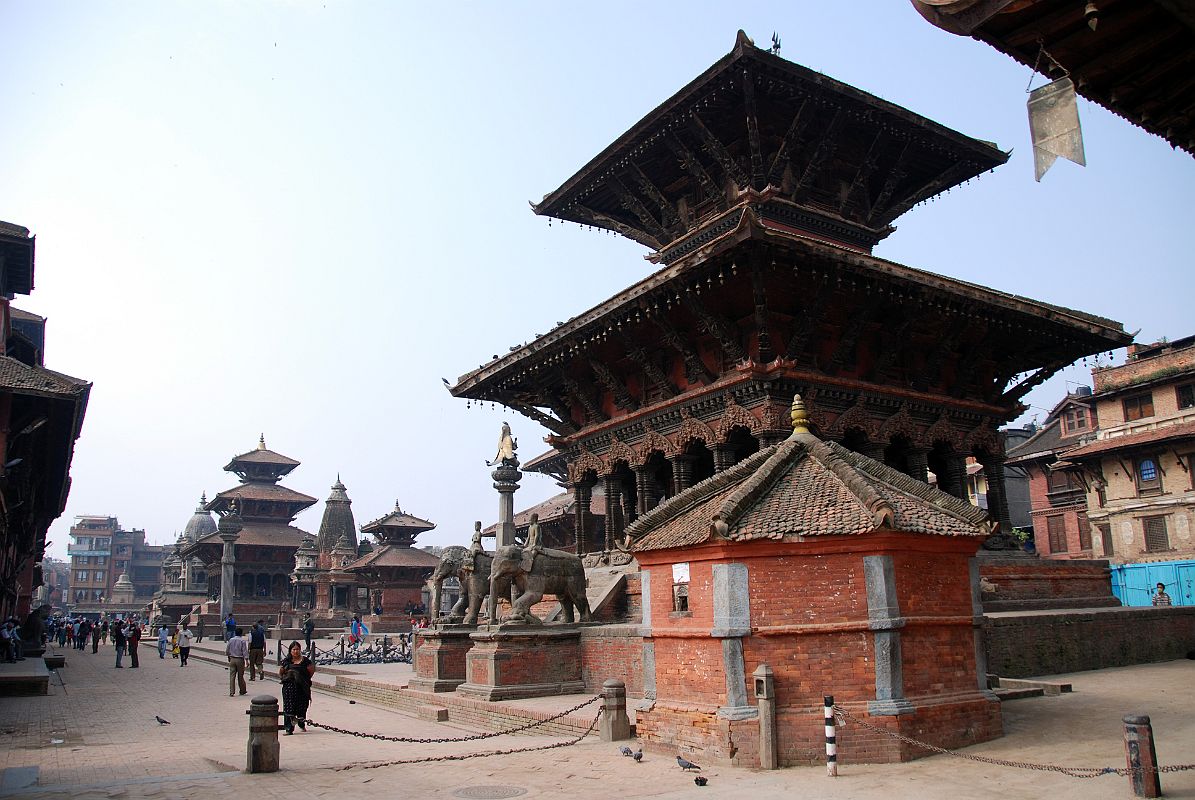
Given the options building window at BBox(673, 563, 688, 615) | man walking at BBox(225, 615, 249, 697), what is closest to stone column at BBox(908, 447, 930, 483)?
building window at BBox(673, 563, 688, 615)

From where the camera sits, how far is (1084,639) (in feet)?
52.6

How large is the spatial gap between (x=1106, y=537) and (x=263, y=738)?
3715 centimetres

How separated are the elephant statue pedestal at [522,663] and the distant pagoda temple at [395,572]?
37.8 metres

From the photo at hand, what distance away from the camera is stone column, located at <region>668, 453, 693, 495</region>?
19.6 m

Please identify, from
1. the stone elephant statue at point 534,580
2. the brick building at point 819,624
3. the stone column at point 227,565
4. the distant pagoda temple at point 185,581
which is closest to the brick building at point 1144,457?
the stone elephant statue at point 534,580

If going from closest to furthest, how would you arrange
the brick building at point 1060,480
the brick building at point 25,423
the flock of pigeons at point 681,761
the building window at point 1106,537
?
the flock of pigeons at point 681,761 → the brick building at point 25,423 → the building window at point 1106,537 → the brick building at point 1060,480

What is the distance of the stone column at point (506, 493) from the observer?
2489 cm

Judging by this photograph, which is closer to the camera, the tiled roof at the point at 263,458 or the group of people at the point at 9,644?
the group of people at the point at 9,644

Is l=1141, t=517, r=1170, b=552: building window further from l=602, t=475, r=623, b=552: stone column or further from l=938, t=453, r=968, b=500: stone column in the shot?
l=602, t=475, r=623, b=552: stone column

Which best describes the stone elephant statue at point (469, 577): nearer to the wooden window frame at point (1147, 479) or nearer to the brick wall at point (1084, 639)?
the brick wall at point (1084, 639)

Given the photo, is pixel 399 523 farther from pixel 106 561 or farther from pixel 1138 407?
pixel 106 561

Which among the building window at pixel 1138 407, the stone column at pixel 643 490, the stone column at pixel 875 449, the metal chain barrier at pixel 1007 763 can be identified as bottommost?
the metal chain barrier at pixel 1007 763

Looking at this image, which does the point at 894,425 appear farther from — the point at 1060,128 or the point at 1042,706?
the point at 1060,128

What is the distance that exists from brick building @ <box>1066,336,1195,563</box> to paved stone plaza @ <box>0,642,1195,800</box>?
2150 centimetres
